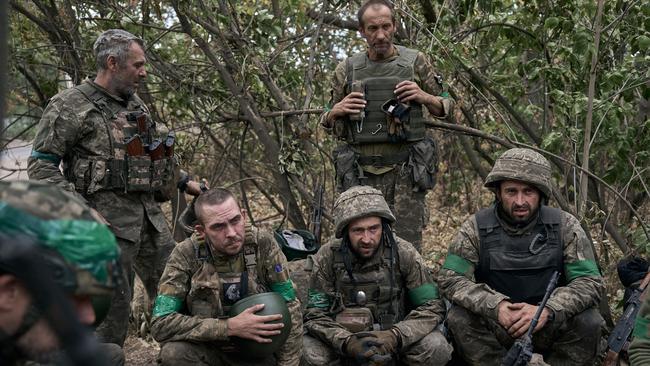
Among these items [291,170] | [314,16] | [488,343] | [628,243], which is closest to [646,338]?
[488,343]

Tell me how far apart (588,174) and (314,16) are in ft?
10.0

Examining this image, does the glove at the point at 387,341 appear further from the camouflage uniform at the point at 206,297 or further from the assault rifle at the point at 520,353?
the assault rifle at the point at 520,353

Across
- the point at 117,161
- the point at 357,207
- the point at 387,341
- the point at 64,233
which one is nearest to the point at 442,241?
the point at 357,207

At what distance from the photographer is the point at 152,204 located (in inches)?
223

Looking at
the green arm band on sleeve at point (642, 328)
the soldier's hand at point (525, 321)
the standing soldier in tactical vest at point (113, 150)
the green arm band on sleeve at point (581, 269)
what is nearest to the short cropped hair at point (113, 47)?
the standing soldier in tactical vest at point (113, 150)

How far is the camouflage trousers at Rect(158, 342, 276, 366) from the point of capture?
15.8 feet

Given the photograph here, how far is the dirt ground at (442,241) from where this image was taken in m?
6.69

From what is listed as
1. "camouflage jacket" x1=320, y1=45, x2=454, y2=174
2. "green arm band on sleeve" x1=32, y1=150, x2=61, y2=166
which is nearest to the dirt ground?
"camouflage jacket" x1=320, y1=45, x2=454, y2=174

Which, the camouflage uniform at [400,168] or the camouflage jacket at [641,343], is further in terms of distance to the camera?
the camouflage uniform at [400,168]

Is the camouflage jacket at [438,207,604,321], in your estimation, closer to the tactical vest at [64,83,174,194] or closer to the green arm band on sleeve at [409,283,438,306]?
the green arm band on sleeve at [409,283,438,306]

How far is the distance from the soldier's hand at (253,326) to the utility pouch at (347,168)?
5.09 ft

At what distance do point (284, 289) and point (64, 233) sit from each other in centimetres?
299

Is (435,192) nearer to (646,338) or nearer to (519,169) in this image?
(519,169)

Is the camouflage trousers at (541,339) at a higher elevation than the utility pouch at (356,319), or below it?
below
